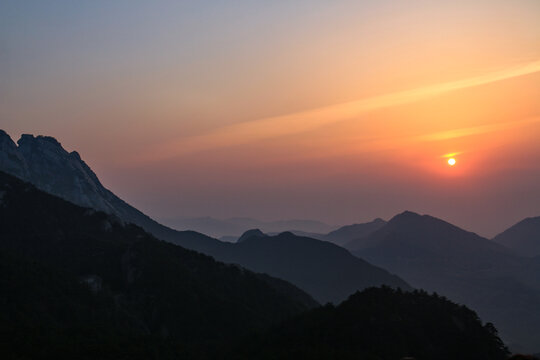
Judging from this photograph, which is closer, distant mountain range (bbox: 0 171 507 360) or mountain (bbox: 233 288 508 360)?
mountain (bbox: 233 288 508 360)

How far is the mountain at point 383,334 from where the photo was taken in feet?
393

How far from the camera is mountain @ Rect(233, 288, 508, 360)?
393 feet

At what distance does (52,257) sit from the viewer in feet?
648

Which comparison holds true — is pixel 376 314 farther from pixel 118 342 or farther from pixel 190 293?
pixel 190 293

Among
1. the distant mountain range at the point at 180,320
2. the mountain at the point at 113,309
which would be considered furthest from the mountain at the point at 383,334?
Result: the mountain at the point at 113,309

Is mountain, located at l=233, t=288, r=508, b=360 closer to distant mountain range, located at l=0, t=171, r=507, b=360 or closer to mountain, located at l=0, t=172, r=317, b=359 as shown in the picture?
distant mountain range, located at l=0, t=171, r=507, b=360

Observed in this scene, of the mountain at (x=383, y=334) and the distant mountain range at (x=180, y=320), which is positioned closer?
the mountain at (x=383, y=334)

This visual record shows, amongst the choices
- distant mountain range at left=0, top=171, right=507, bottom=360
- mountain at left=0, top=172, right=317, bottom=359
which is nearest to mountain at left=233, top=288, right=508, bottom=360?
distant mountain range at left=0, top=171, right=507, bottom=360

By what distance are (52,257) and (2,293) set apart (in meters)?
53.9

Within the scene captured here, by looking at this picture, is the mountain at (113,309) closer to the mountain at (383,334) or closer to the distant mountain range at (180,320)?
the distant mountain range at (180,320)

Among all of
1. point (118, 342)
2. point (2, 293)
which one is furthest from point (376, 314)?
point (2, 293)

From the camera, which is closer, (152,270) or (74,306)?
(74,306)

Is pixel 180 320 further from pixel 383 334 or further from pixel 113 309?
pixel 383 334

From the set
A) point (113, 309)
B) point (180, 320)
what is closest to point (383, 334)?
point (180, 320)
